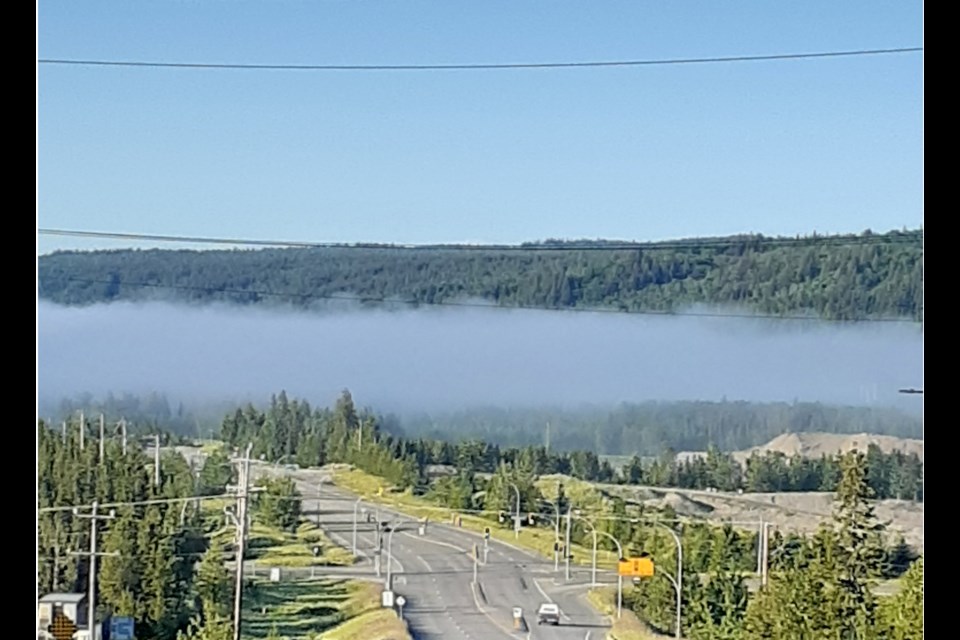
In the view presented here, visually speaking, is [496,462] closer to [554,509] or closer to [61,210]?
[554,509]

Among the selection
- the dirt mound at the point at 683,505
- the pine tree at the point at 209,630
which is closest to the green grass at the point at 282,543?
the pine tree at the point at 209,630

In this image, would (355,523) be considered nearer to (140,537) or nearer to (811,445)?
(140,537)

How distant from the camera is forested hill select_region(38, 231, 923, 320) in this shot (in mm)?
1627

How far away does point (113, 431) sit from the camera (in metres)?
1.58

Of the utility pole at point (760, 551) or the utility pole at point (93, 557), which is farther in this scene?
the utility pole at point (760, 551)

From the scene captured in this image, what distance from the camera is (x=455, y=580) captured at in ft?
5.47

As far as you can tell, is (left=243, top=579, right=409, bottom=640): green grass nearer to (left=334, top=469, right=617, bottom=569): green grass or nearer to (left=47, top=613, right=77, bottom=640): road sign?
(left=334, top=469, right=617, bottom=569): green grass

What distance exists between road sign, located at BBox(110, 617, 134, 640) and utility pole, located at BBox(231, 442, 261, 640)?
15cm

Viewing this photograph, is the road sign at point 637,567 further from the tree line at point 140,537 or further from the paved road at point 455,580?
the tree line at point 140,537

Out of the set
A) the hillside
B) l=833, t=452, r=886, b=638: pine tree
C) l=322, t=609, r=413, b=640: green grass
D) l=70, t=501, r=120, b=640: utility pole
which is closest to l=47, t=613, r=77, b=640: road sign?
l=70, t=501, r=120, b=640: utility pole

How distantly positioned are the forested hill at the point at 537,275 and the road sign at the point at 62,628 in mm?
460

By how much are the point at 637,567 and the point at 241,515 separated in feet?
1.96

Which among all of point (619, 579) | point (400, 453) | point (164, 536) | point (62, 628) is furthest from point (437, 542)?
point (62, 628)

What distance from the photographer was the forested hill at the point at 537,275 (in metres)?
1.63
